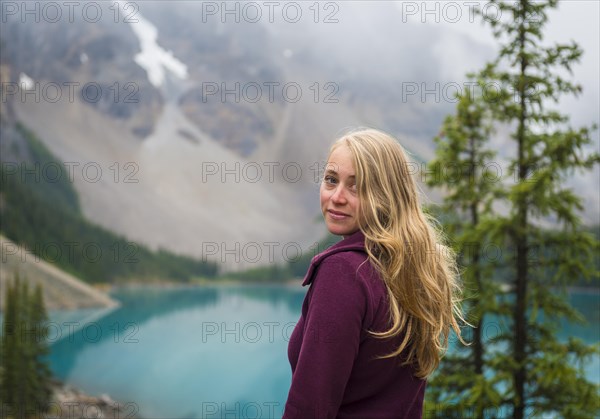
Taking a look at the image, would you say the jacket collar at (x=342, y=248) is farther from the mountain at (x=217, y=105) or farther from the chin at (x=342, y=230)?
the mountain at (x=217, y=105)

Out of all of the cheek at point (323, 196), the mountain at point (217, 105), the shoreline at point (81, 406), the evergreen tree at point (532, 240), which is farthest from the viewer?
the mountain at point (217, 105)

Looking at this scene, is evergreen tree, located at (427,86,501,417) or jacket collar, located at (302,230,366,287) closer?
jacket collar, located at (302,230,366,287)

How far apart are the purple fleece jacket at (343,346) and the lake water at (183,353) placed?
22274 mm

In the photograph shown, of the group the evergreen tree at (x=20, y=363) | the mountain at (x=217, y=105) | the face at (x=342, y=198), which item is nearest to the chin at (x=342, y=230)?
the face at (x=342, y=198)

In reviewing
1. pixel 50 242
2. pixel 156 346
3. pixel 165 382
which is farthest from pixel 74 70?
pixel 165 382

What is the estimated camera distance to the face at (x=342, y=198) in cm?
132

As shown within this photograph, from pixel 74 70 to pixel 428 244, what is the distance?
324ft

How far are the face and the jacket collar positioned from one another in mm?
33

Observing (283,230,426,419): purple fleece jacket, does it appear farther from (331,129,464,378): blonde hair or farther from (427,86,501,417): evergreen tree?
(427,86,501,417): evergreen tree

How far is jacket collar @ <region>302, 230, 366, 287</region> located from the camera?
1.25m

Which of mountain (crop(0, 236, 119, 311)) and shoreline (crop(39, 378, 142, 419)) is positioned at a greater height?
mountain (crop(0, 236, 119, 311))

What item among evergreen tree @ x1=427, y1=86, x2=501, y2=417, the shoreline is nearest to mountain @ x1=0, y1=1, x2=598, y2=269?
the shoreline

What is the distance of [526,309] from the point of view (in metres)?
6.73

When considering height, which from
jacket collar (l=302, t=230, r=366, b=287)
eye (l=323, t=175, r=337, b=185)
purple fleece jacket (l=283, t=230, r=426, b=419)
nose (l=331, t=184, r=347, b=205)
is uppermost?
eye (l=323, t=175, r=337, b=185)
